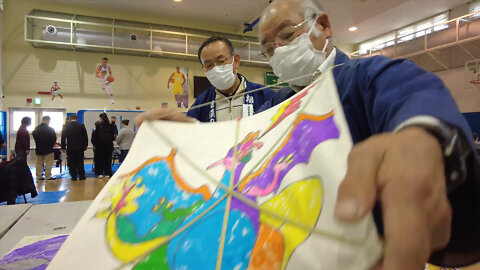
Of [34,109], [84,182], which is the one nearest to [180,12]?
[34,109]

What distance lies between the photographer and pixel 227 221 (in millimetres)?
344

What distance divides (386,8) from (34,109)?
8.49 meters

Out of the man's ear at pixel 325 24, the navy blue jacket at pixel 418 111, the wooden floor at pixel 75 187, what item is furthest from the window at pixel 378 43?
the navy blue jacket at pixel 418 111

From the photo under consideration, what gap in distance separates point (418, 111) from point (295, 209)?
0.16 meters

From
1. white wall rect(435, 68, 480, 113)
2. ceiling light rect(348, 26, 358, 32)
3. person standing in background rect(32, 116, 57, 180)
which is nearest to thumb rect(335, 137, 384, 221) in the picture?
person standing in background rect(32, 116, 57, 180)

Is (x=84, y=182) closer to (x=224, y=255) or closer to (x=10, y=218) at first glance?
(x=10, y=218)

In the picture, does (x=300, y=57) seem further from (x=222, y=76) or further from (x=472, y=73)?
(x=472, y=73)

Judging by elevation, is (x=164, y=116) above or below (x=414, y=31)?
below

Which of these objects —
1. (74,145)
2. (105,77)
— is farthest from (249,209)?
(105,77)

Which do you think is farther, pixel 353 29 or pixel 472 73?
pixel 353 29

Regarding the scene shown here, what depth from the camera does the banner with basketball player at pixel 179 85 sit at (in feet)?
25.2

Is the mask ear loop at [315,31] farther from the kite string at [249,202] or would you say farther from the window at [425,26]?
the window at [425,26]

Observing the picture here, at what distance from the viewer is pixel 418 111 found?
30cm

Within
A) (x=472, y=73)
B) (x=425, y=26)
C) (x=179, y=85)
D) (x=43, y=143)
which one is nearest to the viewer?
(x=43, y=143)
